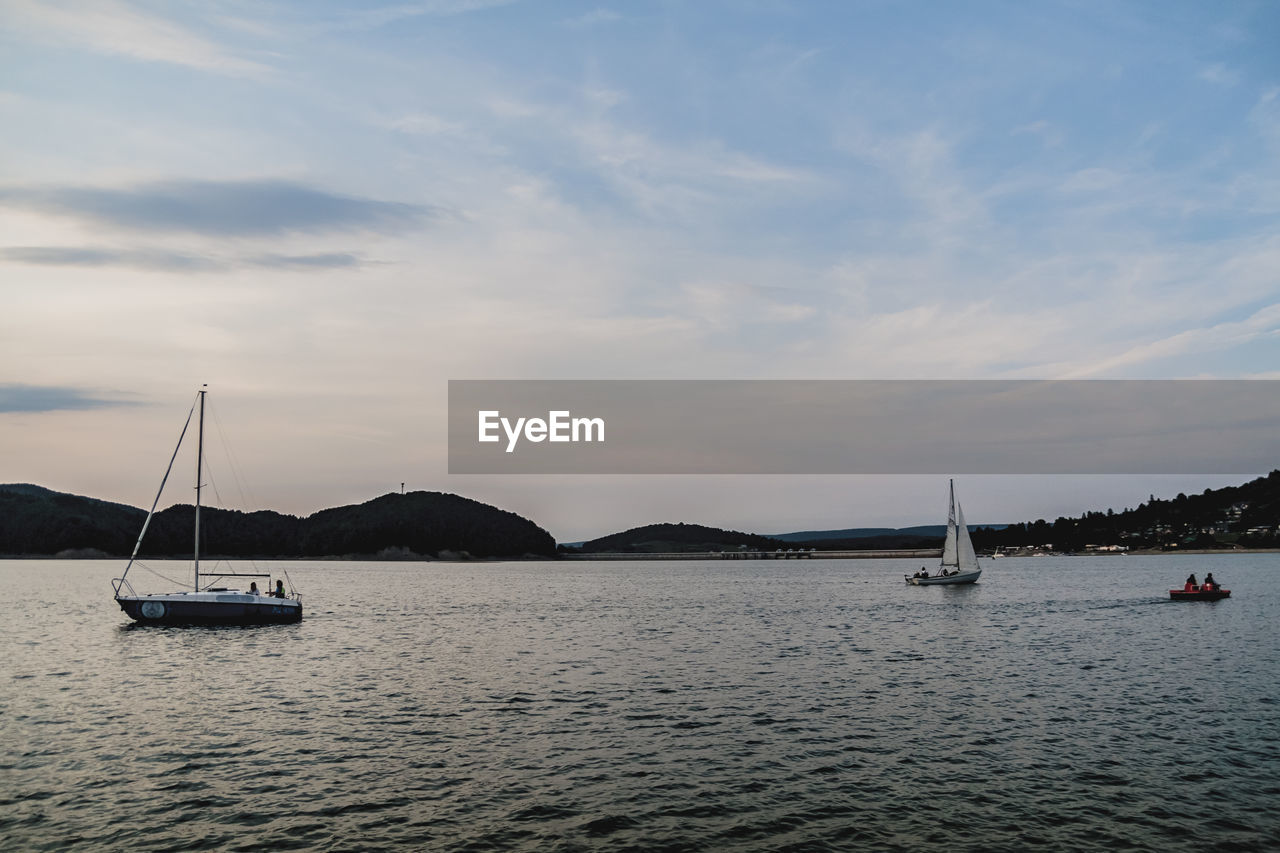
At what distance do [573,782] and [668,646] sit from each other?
41938 millimetres

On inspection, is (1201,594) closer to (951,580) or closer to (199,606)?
(951,580)

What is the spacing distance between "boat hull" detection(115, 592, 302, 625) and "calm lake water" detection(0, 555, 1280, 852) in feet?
25.7

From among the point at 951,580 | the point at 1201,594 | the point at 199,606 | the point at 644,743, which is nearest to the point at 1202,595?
the point at 1201,594

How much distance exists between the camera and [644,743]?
→ 34.5 meters

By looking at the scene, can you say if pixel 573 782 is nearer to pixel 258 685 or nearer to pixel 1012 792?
pixel 1012 792

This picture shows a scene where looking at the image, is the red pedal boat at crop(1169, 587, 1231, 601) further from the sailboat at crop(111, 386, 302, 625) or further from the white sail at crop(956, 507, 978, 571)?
the sailboat at crop(111, 386, 302, 625)

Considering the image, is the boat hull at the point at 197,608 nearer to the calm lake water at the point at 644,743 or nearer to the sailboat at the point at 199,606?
the sailboat at the point at 199,606

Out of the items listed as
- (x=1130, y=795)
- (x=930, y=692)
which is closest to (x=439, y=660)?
(x=930, y=692)

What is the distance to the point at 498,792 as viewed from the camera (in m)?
27.8

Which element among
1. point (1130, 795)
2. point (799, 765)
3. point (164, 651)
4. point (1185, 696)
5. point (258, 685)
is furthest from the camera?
point (164, 651)

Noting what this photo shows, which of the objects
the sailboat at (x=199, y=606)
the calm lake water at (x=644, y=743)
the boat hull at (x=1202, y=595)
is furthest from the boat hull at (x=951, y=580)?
the sailboat at (x=199, y=606)

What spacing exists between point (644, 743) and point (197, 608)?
64959 mm

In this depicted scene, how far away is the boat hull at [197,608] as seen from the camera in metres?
81.8

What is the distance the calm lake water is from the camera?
24203 mm
